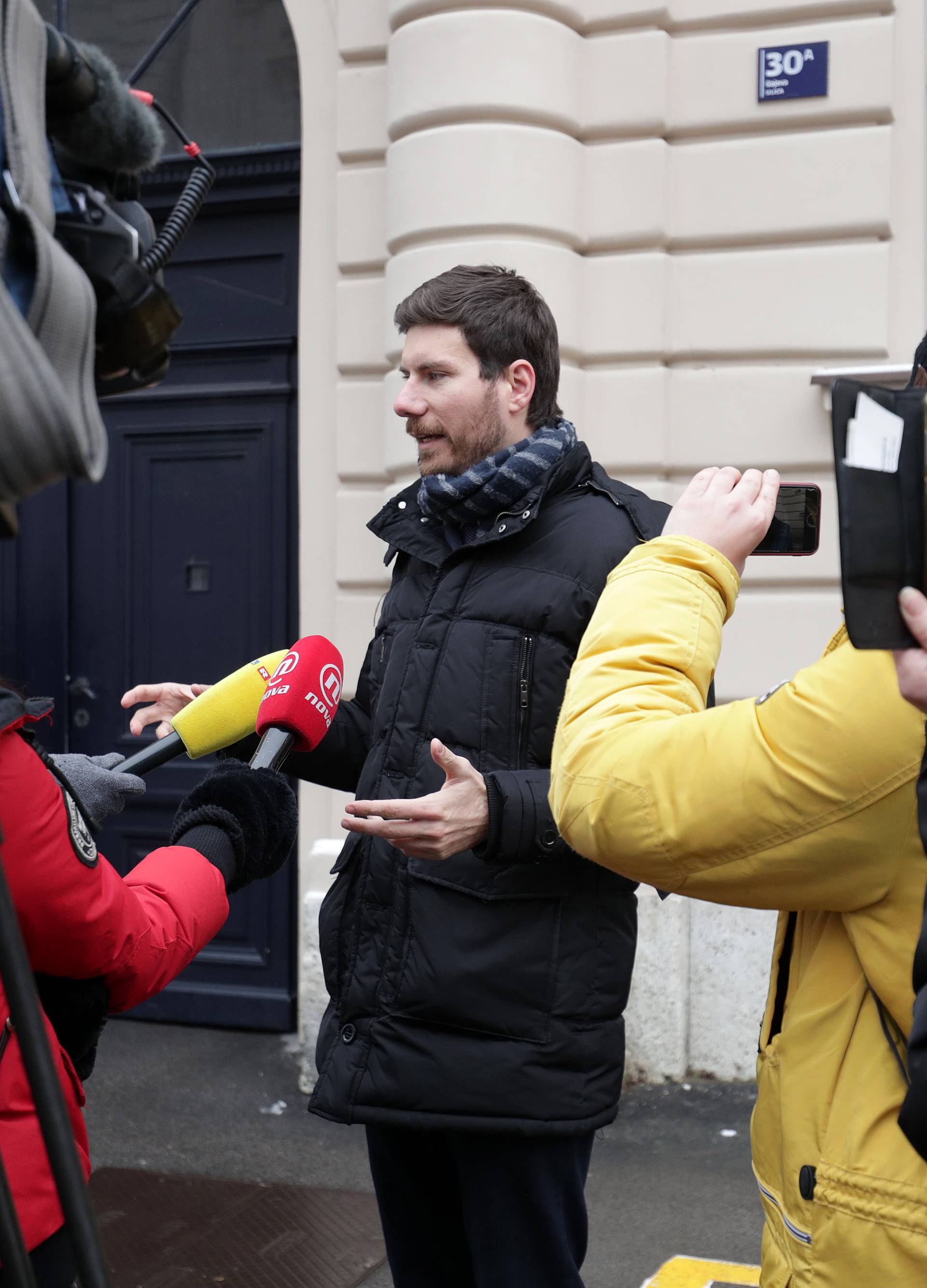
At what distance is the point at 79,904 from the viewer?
1515mm

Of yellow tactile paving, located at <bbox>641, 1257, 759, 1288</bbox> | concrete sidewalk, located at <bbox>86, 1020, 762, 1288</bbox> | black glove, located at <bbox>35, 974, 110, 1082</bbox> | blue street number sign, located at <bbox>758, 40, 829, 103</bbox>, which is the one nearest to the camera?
black glove, located at <bbox>35, 974, 110, 1082</bbox>

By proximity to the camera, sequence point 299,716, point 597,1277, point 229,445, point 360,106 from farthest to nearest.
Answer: point 229,445 < point 360,106 < point 597,1277 < point 299,716

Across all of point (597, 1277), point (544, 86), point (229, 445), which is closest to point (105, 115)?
point (597, 1277)

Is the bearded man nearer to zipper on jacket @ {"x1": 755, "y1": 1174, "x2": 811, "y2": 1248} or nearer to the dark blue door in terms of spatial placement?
zipper on jacket @ {"x1": 755, "y1": 1174, "x2": 811, "y2": 1248}

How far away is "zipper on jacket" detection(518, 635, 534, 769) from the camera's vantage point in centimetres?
224

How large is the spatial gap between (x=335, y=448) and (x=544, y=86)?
142 cm

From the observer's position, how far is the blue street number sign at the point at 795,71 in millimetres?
4242

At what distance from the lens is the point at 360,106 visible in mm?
4648

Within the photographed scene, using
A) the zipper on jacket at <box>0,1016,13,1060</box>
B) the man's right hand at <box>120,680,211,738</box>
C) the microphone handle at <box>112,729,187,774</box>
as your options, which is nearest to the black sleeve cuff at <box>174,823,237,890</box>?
the microphone handle at <box>112,729,187,774</box>

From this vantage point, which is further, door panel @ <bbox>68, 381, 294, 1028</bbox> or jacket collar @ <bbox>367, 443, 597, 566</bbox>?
door panel @ <bbox>68, 381, 294, 1028</bbox>

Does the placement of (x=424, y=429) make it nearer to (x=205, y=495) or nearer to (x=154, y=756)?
(x=154, y=756)

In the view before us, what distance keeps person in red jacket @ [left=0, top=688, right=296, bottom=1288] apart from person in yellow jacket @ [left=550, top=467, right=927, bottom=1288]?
0.60m

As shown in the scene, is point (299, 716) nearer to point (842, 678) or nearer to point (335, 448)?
point (842, 678)

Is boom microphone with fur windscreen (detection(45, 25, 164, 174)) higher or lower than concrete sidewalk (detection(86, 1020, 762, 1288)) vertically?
higher
